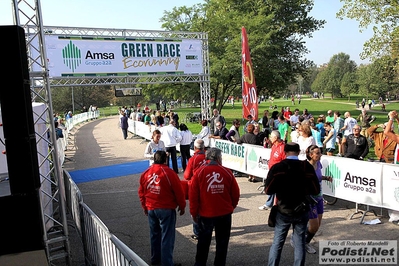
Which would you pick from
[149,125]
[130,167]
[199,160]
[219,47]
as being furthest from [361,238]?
[219,47]

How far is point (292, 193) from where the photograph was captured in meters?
4.25

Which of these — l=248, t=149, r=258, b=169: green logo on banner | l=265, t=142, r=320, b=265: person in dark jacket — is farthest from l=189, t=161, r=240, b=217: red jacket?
l=248, t=149, r=258, b=169: green logo on banner

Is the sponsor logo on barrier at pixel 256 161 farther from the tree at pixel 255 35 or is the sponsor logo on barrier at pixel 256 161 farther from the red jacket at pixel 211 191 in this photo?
the tree at pixel 255 35

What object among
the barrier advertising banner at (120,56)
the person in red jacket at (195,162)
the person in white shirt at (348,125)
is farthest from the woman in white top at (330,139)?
the person in red jacket at (195,162)

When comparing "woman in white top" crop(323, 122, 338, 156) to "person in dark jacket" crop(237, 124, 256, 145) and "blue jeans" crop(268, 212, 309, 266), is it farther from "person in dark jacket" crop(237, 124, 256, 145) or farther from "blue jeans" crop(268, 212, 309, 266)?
"blue jeans" crop(268, 212, 309, 266)

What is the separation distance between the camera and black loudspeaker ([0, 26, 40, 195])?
168 inches

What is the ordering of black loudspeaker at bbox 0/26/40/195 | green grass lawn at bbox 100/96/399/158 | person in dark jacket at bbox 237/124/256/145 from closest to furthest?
black loudspeaker at bbox 0/26/40/195, person in dark jacket at bbox 237/124/256/145, green grass lawn at bbox 100/96/399/158

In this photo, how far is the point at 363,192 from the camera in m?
7.04

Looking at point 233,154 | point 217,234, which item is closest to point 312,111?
point 233,154

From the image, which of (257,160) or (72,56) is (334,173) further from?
(72,56)

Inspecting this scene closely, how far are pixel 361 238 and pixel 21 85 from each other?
19.0 ft

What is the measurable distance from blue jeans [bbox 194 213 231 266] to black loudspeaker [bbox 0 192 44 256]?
2.18 m

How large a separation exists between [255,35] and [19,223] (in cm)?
2272

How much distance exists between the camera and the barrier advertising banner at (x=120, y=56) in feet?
41.2
